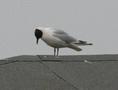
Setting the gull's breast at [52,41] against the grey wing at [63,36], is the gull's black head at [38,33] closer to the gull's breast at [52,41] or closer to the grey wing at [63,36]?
the gull's breast at [52,41]

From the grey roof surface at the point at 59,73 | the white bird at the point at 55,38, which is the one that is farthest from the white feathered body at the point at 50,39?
the grey roof surface at the point at 59,73

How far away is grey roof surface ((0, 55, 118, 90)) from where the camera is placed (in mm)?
7361

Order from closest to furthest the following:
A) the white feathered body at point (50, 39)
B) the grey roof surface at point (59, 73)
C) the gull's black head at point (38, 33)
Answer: the grey roof surface at point (59, 73) < the white feathered body at point (50, 39) < the gull's black head at point (38, 33)

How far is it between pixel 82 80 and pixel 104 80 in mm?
332

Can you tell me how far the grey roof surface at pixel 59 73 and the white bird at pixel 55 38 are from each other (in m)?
1.74

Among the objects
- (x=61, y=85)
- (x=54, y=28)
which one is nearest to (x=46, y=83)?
(x=61, y=85)

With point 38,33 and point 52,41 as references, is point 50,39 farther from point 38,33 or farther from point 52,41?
point 38,33

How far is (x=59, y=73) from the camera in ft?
26.2

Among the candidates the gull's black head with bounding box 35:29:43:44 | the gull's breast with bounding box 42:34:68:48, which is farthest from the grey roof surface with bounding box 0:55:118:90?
the gull's black head with bounding box 35:29:43:44

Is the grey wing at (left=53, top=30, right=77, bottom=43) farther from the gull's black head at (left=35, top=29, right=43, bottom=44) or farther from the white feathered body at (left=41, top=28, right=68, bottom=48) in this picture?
the gull's black head at (left=35, top=29, right=43, bottom=44)

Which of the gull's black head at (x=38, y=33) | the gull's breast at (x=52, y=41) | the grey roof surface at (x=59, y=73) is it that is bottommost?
the grey roof surface at (x=59, y=73)

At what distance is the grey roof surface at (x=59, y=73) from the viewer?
7361mm

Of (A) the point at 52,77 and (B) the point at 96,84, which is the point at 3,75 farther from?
(B) the point at 96,84

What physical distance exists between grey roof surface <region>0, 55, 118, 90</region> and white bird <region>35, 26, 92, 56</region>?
1735 millimetres
